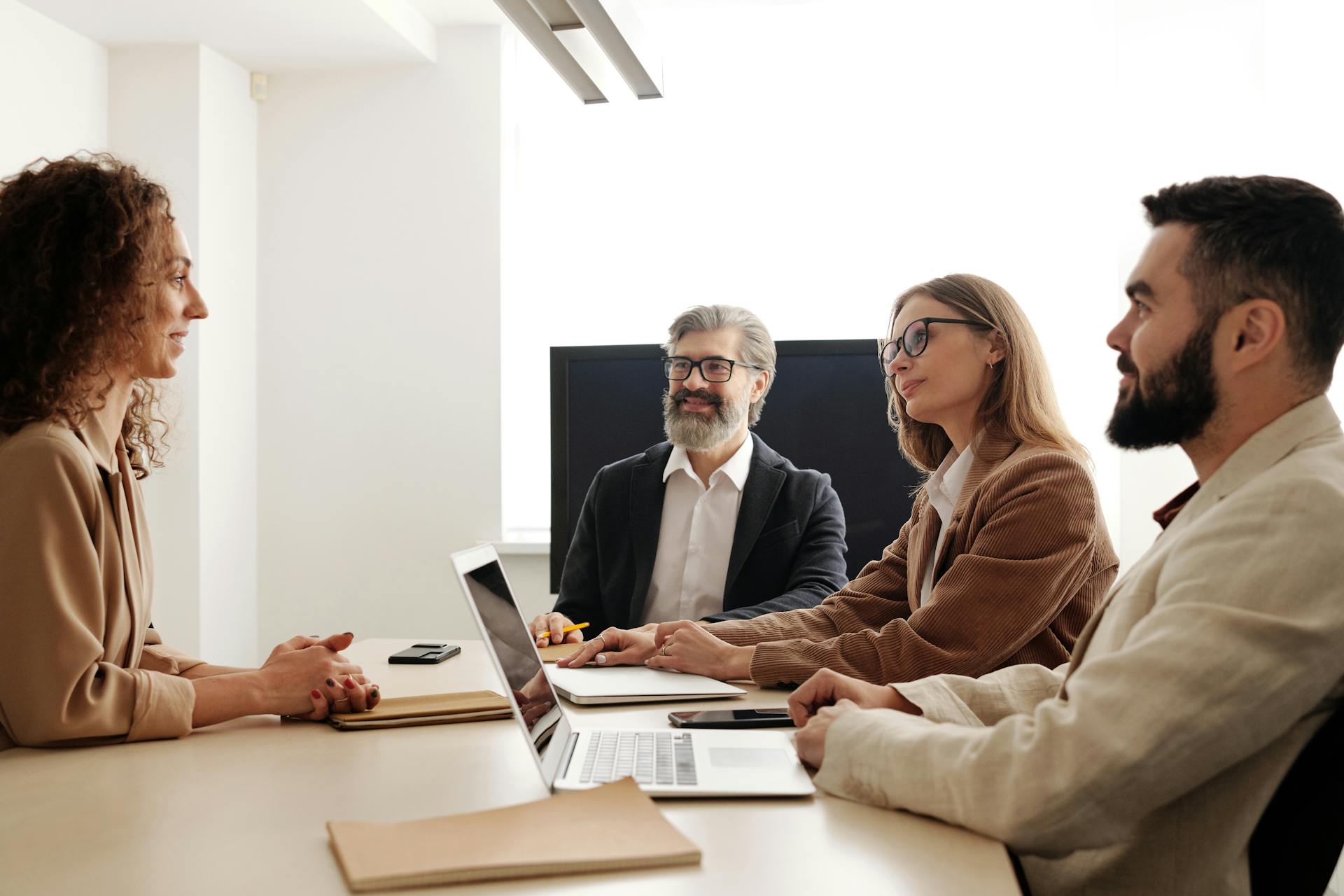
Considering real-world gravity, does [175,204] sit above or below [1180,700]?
above

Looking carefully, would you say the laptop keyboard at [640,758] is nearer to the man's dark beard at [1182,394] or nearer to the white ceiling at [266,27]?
the man's dark beard at [1182,394]

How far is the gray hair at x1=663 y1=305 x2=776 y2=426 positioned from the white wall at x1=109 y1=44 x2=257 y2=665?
7.87 feet

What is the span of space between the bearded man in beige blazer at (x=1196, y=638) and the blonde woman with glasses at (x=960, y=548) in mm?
357

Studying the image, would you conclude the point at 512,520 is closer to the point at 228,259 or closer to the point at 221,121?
the point at 228,259

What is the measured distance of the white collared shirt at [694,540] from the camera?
9.68 feet

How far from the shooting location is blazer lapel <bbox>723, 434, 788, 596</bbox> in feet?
9.37

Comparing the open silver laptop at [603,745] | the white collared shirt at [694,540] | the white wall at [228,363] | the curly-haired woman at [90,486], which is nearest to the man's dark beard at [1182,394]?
the open silver laptop at [603,745]

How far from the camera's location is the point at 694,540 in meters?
2.97

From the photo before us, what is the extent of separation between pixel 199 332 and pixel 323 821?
3881 mm

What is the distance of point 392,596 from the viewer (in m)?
4.79

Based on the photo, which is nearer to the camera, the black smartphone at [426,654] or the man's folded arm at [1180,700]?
the man's folded arm at [1180,700]

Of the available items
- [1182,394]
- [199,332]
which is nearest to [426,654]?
[1182,394]

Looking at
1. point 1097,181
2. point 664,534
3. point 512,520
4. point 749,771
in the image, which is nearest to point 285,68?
point 512,520

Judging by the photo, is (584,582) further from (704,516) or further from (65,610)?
(65,610)
